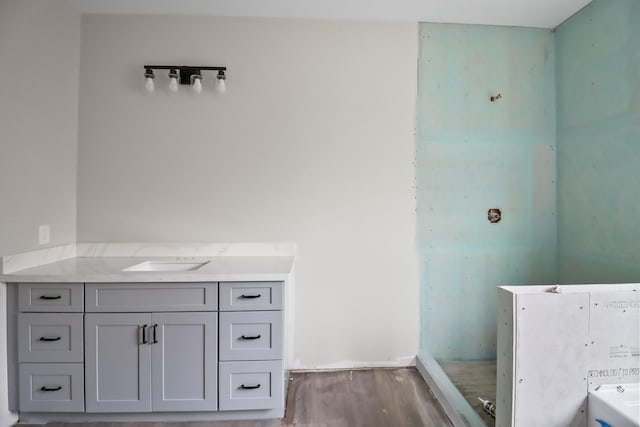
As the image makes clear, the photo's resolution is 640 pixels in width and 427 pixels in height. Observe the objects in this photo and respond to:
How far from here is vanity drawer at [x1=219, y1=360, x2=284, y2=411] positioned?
1.84 meters

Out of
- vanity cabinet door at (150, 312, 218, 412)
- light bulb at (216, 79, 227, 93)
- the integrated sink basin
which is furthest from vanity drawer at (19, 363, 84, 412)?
light bulb at (216, 79, 227, 93)

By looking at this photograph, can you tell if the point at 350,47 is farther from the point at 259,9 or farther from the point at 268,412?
the point at 268,412

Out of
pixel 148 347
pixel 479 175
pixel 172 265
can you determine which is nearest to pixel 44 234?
pixel 172 265

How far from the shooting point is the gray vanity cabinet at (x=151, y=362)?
1.82 meters

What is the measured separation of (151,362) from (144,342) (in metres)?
0.12

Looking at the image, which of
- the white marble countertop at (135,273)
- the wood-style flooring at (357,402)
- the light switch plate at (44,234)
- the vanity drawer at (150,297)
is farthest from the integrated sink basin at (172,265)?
the wood-style flooring at (357,402)

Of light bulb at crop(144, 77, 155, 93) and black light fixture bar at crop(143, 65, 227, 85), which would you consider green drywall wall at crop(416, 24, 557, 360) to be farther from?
light bulb at crop(144, 77, 155, 93)

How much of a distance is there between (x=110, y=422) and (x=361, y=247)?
6.04 ft

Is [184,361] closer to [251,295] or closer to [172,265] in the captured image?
[251,295]

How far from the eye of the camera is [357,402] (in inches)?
81.5

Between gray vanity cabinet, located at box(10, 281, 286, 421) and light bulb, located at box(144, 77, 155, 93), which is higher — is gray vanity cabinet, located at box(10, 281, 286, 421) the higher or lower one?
the lower one

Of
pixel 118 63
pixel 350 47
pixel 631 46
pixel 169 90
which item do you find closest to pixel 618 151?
pixel 631 46

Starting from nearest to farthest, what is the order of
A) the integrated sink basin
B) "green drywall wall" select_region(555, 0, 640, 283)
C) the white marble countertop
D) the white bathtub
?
1. the white bathtub
2. the white marble countertop
3. "green drywall wall" select_region(555, 0, 640, 283)
4. the integrated sink basin

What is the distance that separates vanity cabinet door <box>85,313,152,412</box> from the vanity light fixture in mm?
1510
